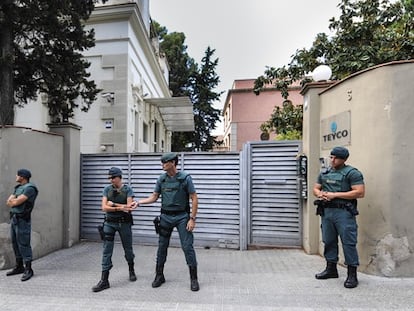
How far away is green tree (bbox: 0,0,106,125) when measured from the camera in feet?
21.9

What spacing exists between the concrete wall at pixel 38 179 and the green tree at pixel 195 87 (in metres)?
20.5

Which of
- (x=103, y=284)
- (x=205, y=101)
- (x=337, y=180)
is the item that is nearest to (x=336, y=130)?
(x=337, y=180)

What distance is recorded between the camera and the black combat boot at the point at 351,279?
4189mm

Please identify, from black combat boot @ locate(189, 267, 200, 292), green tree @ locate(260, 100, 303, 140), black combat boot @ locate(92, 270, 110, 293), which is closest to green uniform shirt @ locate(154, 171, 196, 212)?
black combat boot @ locate(189, 267, 200, 292)

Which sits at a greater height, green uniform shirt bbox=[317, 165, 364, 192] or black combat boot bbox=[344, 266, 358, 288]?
green uniform shirt bbox=[317, 165, 364, 192]

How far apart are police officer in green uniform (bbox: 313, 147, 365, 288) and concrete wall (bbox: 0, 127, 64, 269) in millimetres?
4932

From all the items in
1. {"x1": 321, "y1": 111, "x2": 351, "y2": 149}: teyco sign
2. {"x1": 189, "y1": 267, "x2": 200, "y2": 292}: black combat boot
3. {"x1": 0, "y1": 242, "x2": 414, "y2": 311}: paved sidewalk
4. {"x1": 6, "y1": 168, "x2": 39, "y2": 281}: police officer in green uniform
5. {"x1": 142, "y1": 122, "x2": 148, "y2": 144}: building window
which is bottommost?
{"x1": 0, "y1": 242, "x2": 414, "y2": 311}: paved sidewalk

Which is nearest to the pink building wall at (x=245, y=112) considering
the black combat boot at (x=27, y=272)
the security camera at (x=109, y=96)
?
the security camera at (x=109, y=96)

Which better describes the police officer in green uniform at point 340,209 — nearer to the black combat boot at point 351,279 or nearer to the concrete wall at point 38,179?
the black combat boot at point 351,279

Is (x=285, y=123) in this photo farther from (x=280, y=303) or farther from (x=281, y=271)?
(x=280, y=303)

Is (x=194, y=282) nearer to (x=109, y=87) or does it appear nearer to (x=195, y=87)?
(x=109, y=87)

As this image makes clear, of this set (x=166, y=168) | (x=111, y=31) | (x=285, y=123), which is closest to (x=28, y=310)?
A: (x=166, y=168)

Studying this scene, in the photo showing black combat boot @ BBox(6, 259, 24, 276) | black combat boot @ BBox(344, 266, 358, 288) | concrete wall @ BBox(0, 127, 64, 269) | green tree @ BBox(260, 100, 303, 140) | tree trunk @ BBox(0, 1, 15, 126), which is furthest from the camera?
green tree @ BBox(260, 100, 303, 140)

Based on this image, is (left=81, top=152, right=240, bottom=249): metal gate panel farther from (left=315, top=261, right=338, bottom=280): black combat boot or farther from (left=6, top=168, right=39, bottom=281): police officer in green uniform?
(left=6, top=168, right=39, bottom=281): police officer in green uniform
